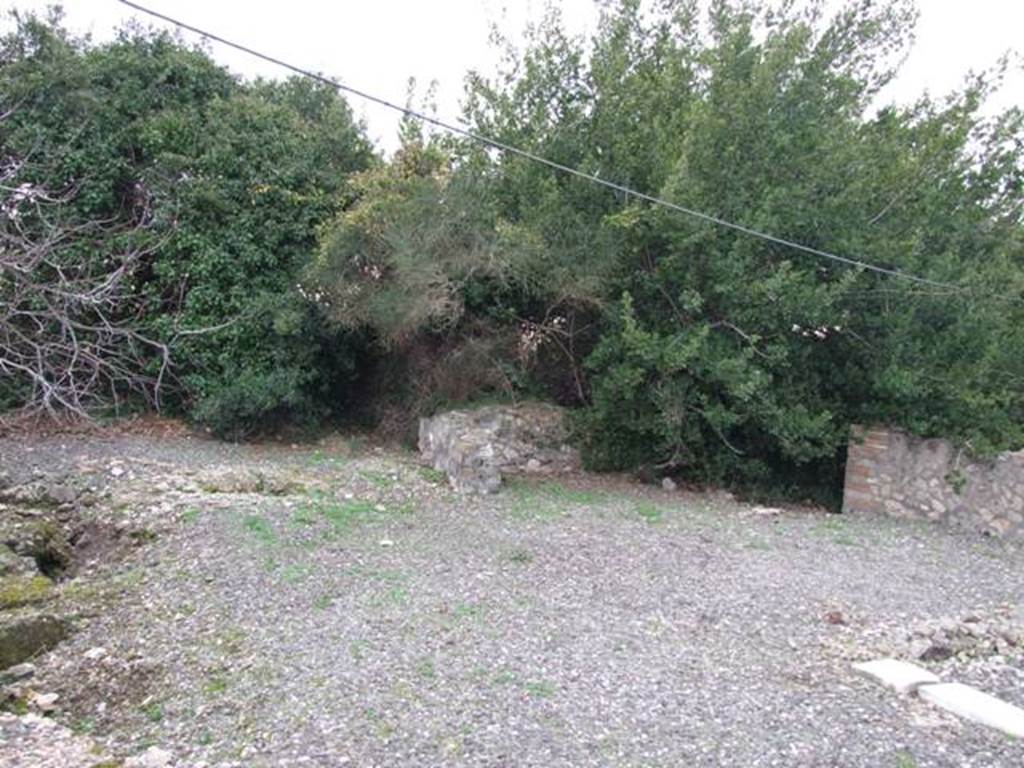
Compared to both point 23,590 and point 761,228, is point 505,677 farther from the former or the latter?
point 761,228

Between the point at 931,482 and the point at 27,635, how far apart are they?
8194 millimetres

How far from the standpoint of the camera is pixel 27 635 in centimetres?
403

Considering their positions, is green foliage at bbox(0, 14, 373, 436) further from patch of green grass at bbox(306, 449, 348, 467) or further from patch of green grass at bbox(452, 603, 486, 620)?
patch of green grass at bbox(452, 603, 486, 620)

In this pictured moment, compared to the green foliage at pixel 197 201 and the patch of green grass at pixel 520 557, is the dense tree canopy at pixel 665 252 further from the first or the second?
the patch of green grass at pixel 520 557

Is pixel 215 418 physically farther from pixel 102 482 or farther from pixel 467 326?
pixel 467 326

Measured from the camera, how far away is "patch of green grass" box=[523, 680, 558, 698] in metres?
3.29

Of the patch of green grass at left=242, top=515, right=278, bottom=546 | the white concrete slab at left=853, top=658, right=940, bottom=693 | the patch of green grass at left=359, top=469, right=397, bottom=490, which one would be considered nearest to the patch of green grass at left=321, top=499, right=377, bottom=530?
the patch of green grass at left=242, top=515, right=278, bottom=546

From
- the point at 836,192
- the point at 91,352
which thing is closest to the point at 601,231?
the point at 836,192

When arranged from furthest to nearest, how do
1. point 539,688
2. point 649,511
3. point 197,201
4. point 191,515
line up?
point 197,201
point 649,511
point 191,515
point 539,688

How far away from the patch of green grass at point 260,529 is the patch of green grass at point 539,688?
9.44 ft

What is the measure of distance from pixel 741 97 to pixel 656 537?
4.49 metres

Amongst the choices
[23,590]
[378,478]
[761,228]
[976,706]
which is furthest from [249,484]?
[976,706]

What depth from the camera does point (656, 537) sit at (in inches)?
245

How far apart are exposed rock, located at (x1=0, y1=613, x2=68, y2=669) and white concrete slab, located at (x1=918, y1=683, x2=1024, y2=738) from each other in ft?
15.0
